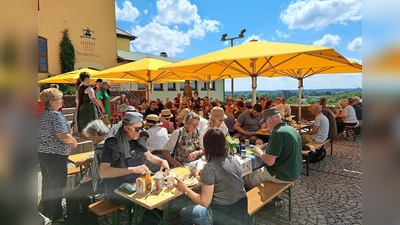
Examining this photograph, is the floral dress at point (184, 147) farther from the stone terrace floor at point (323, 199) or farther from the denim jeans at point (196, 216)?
the denim jeans at point (196, 216)

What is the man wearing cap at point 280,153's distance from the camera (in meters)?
3.20

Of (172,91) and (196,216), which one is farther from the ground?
(172,91)

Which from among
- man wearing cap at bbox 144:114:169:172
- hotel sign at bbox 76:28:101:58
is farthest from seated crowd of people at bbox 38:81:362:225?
hotel sign at bbox 76:28:101:58

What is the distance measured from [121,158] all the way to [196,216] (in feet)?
3.51

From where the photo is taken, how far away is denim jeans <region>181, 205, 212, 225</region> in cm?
249

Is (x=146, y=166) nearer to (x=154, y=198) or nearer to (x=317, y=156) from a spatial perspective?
(x=154, y=198)

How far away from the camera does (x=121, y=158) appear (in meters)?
2.77

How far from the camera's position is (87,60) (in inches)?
691

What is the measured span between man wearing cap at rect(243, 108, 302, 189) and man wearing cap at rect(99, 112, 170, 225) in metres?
1.65

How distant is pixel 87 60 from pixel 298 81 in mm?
15144

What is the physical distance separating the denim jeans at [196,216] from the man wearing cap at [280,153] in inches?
46.3

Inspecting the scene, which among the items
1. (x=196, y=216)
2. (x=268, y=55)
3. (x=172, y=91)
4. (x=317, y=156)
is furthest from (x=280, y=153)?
(x=172, y=91)
